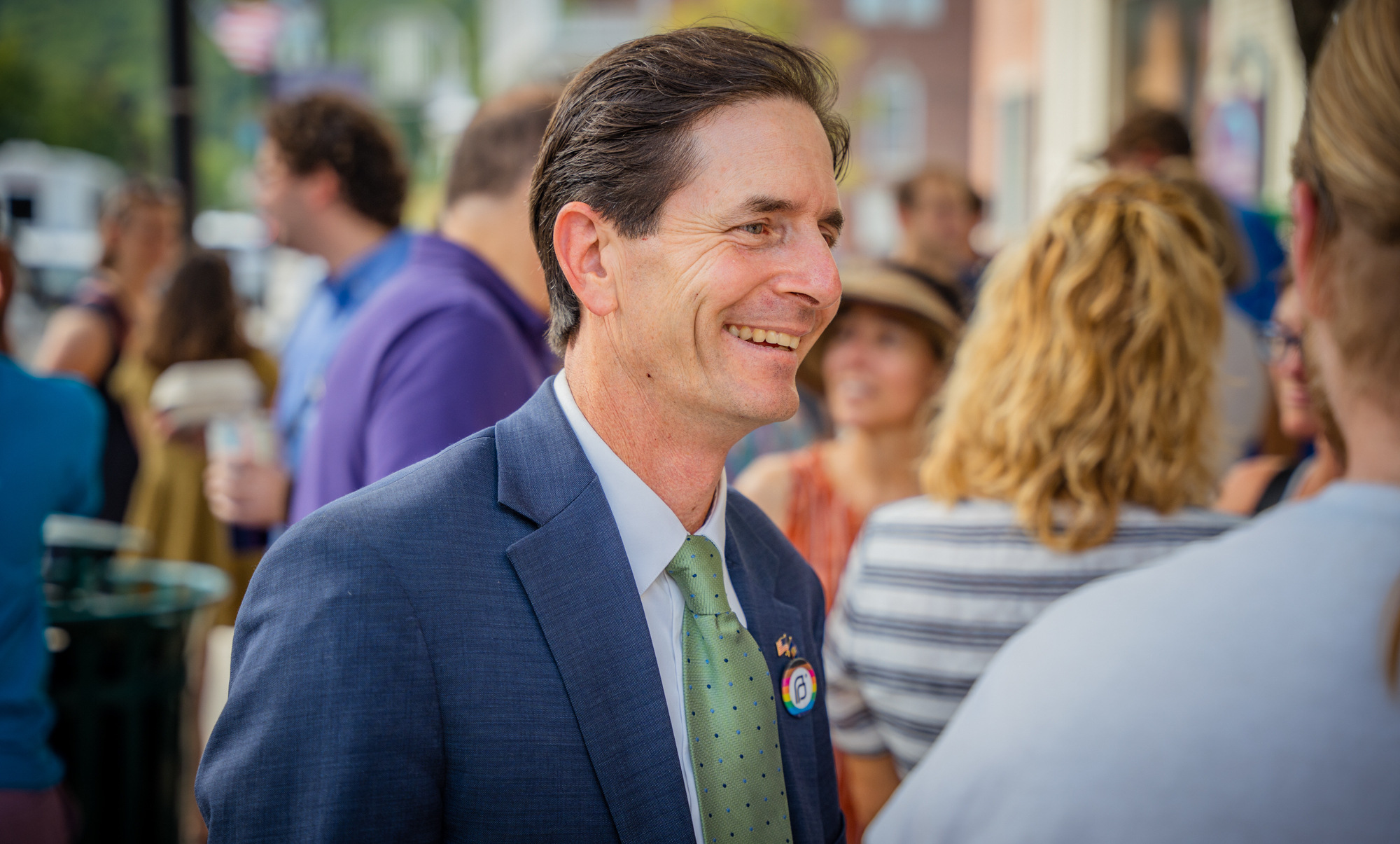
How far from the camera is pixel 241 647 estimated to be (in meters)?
1.29

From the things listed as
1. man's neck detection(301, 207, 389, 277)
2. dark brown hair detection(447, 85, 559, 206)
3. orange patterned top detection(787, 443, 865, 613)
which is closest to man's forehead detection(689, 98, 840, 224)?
dark brown hair detection(447, 85, 559, 206)

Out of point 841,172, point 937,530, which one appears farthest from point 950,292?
point 841,172

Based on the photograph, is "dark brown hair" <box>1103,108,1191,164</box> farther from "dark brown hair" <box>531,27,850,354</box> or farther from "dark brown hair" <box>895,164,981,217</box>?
"dark brown hair" <box>531,27,850,354</box>

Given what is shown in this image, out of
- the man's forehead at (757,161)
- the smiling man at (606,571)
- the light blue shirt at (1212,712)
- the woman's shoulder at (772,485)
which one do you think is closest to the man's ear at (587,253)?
the smiling man at (606,571)

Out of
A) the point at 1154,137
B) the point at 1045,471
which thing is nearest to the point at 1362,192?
the point at 1045,471

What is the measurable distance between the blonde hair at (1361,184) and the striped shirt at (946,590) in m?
1.37

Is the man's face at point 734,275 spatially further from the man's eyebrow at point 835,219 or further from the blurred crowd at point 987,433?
the blurred crowd at point 987,433

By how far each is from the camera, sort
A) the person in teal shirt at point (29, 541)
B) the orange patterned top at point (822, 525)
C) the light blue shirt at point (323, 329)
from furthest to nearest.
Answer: the light blue shirt at point (323, 329) < the orange patterned top at point (822, 525) < the person in teal shirt at point (29, 541)

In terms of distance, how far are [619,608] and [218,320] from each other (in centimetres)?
504

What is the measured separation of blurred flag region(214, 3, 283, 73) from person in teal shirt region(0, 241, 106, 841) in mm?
10161

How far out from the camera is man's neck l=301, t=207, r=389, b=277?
149 inches

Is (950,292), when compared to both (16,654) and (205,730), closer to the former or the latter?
(16,654)

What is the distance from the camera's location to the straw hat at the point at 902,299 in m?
3.46

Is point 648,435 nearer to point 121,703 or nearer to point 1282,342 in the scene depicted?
point 1282,342
